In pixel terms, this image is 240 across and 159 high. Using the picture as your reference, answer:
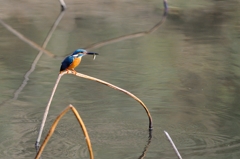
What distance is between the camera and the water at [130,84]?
12.7 ft

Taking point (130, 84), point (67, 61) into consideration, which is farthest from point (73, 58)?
point (130, 84)

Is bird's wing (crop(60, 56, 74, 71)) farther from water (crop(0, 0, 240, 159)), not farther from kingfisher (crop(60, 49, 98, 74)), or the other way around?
water (crop(0, 0, 240, 159))

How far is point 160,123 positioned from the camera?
427 centimetres

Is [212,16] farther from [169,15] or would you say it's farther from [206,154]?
[206,154]

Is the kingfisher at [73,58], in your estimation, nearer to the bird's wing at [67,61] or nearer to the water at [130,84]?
the bird's wing at [67,61]

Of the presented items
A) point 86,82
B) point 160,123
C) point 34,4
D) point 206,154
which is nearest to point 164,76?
point 86,82

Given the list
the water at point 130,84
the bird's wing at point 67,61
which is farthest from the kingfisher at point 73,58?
the water at point 130,84

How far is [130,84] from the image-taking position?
5.45 metres

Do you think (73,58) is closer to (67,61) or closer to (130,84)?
(67,61)

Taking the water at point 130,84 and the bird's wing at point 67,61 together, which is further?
the water at point 130,84

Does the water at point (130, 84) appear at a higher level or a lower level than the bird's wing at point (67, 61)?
lower

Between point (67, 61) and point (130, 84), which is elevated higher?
point (67, 61)

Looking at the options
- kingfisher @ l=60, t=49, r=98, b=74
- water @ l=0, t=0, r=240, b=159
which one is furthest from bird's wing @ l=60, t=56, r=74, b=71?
water @ l=0, t=0, r=240, b=159

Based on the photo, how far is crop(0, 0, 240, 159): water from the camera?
387cm
